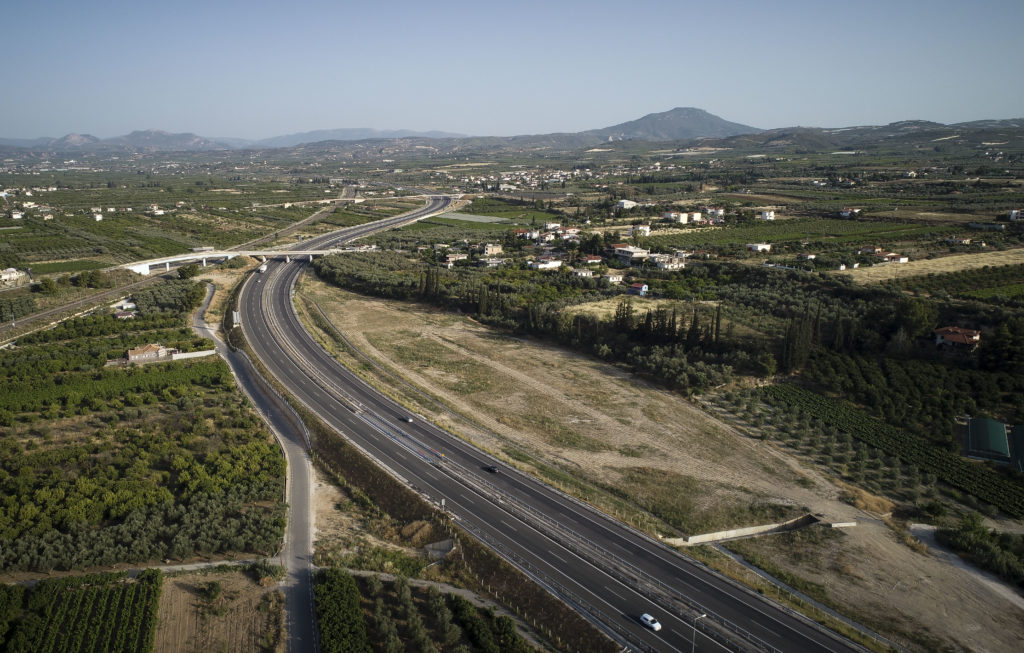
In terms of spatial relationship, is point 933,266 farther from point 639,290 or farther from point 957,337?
point 639,290

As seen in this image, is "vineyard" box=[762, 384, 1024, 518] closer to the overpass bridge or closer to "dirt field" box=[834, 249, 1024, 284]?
"dirt field" box=[834, 249, 1024, 284]

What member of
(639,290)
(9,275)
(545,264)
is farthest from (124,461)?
(545,264)

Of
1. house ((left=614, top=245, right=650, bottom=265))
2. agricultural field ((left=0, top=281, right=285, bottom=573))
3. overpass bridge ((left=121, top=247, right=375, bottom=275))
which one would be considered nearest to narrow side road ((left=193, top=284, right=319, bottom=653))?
agricultural field ((left=0, top=281, right=285, bottom=573))

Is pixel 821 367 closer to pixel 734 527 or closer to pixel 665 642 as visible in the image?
pixel 734 527

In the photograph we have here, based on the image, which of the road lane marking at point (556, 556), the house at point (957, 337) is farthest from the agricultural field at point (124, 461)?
the house at point (957, 337)

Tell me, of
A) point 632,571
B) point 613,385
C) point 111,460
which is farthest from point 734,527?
point 111,460

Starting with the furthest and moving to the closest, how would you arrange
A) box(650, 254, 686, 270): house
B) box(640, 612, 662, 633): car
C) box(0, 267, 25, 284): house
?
box(650, 254, 686, 270): house, box(0, 267, 25, 284): house, box(640, 612, 662, 633): car
